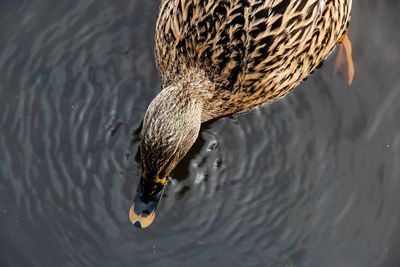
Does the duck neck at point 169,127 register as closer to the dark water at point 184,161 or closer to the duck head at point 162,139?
the duck head at point 162,139

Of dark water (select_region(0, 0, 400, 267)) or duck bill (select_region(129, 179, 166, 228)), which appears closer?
duck bill (select_region(129, 179, 166, 228))

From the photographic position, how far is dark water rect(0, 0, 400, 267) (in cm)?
503

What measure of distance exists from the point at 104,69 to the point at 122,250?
51.4 inches

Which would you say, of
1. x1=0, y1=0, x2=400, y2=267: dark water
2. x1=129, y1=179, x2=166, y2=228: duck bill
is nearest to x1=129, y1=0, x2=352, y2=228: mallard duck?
x1=129, y1=179, x2=166, y2=228: duck bill

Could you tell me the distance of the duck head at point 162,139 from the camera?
429cm

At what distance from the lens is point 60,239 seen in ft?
16.5

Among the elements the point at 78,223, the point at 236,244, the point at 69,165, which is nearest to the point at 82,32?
the point at 69,165

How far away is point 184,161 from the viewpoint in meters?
5.07

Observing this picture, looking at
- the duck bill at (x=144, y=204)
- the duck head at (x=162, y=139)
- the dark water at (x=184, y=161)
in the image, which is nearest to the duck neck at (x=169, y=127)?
the duck head at (x=162, y=139)

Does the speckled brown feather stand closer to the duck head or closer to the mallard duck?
the mallard duck

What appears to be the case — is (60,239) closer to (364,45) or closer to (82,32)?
(82,32)

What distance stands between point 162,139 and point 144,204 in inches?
22.2

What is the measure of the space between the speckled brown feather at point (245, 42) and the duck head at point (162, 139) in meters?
0.19

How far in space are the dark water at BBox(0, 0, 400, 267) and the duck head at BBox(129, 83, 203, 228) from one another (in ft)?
1.26
